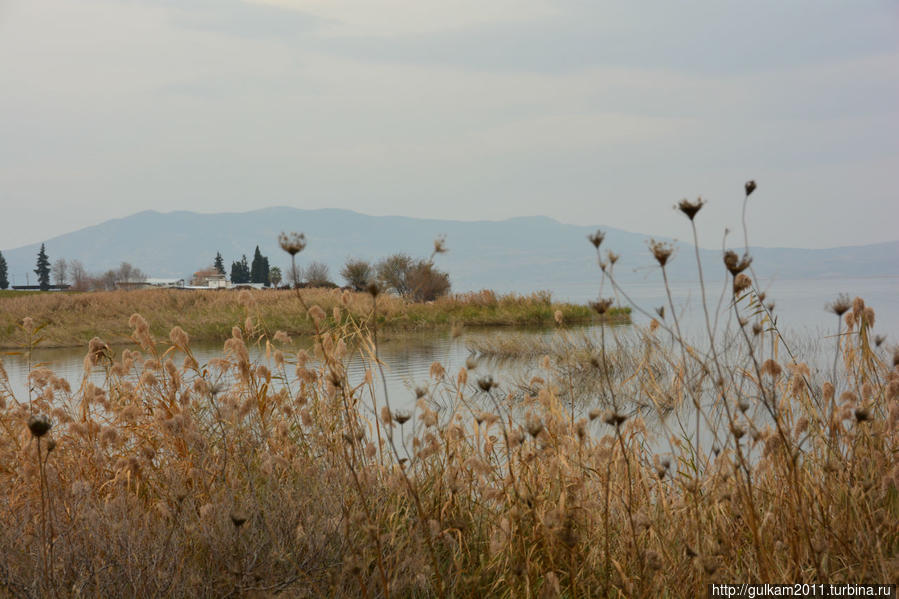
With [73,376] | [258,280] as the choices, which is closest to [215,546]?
[73,376]

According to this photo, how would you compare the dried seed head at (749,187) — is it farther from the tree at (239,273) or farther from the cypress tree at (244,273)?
the cypress tree at (244,273)

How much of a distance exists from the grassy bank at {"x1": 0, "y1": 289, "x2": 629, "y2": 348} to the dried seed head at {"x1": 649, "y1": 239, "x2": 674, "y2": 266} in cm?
1973

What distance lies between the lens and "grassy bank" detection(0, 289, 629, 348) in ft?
72.6

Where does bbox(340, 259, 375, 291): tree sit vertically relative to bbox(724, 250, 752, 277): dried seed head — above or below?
above

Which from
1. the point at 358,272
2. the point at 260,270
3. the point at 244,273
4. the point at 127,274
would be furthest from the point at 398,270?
the point at 127,274

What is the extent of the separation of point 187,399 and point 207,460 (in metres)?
0.42

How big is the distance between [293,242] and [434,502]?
2089 mm

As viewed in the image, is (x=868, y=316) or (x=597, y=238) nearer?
(x=597, y=238)

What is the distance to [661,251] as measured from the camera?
76.8 inches

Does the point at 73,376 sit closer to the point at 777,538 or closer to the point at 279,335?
the point at 279,335

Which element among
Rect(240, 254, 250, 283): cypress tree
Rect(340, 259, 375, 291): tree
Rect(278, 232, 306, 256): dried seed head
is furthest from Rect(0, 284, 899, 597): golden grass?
Rect(240, 254, 250, 283): cypress tree

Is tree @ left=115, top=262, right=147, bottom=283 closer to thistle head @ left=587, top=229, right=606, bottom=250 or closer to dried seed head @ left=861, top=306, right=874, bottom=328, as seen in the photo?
dried seed head @ left=861, top=306, right=874, bottom=328

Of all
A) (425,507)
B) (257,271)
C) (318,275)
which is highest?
(257,271)

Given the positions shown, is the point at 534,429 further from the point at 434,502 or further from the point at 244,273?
the point at 244,273
